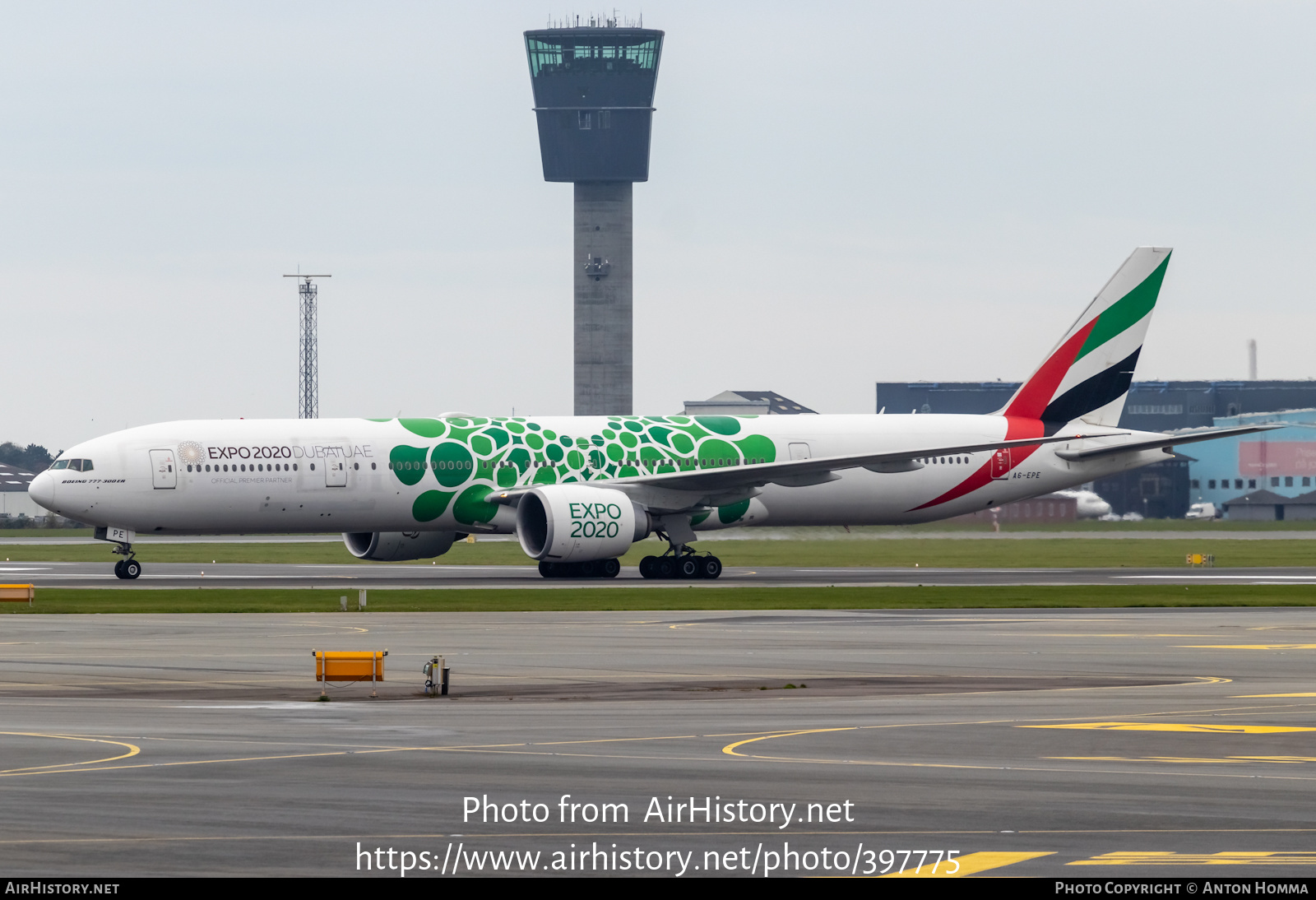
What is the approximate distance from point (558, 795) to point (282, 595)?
2713 centimetres

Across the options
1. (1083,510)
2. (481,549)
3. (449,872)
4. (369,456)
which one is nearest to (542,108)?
(1083,510)

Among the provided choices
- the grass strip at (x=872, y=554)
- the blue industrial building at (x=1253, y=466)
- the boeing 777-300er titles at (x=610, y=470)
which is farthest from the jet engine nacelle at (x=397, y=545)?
the blue industrial building at (x=1253, y=466)

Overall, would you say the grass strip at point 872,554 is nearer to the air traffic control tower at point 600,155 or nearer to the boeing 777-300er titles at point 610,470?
the boeing 777-300er titles at point 610,470

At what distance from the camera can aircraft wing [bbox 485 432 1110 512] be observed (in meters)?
46.8

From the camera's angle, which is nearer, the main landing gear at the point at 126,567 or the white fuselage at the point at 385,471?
the white fuselage at the point at 385,471

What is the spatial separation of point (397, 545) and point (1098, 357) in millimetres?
22652

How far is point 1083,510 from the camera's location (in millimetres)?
93688

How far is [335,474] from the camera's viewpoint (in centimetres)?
4616

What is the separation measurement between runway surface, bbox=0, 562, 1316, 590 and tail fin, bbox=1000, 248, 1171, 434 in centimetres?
510

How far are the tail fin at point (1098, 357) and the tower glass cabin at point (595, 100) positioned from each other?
109m

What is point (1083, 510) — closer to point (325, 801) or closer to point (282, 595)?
point (282, 595)

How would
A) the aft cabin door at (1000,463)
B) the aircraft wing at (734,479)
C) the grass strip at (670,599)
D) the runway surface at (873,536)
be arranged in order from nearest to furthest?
1. the grass strip at (670,599)
2. the aircraft wing at (734,479)
3. the aft cabin door at (1000,463)
4. the runway surface at (873,536)

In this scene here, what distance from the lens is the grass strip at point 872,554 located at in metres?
58.4

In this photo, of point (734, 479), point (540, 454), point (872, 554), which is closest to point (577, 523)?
point (540, 454)
